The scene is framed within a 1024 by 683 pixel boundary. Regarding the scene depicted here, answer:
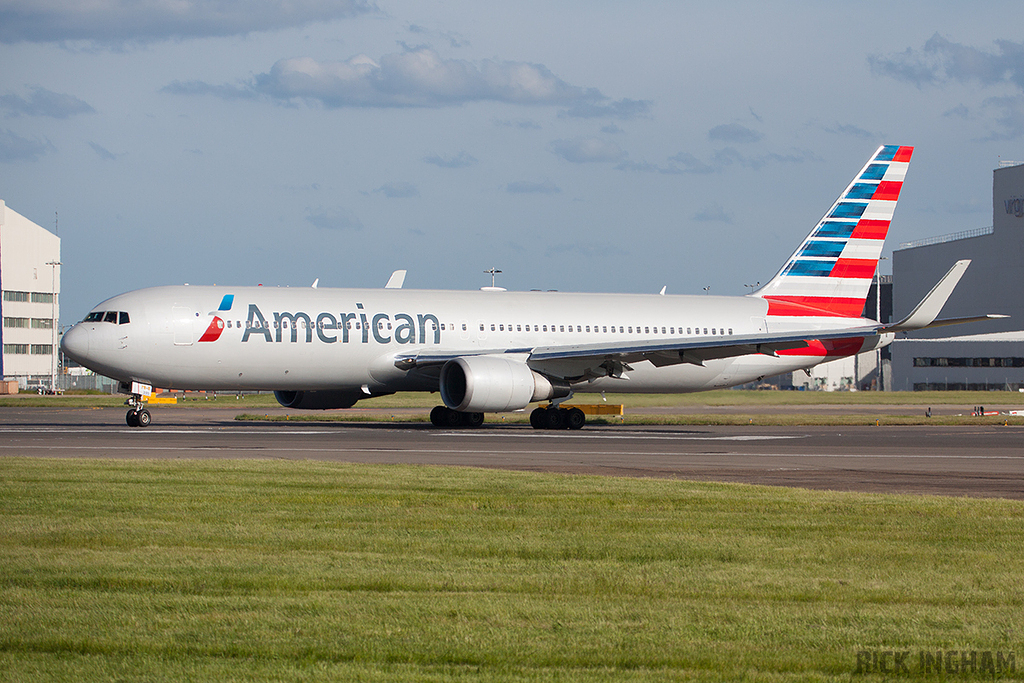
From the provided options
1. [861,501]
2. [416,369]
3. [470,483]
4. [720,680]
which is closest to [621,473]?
[470,483]

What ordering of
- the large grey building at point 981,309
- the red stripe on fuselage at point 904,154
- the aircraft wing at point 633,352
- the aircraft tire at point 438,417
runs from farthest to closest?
the large grey building at point 981,309 → the red stripe on fuselage at point 904,154 → the aircraft tire at point 438,417 → the aircraft wing at point 633,352

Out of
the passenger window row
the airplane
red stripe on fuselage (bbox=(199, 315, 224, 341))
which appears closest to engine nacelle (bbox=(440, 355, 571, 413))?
the airplane

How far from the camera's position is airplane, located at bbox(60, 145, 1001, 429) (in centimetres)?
2978

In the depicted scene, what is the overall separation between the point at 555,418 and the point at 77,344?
1351 cm

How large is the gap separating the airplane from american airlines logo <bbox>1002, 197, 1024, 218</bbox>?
214 ft

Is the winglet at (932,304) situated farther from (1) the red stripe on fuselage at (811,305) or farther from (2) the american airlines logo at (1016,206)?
(2) the american airlines logo at (1016,206)

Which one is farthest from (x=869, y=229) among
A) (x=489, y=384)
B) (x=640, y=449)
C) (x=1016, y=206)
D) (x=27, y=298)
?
(x=27, y=298)

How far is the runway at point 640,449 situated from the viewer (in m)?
17.2

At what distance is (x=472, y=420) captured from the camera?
33500 mm

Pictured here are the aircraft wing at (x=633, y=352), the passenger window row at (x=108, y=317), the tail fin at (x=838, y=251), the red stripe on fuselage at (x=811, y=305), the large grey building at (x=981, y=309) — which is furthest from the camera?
the large grey building at (x=981, y=309)

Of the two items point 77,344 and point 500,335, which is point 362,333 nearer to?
point 500,335

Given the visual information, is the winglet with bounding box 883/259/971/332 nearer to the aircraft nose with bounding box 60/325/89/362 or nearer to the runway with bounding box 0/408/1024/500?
the runway with bounding box 0/408/1024/500

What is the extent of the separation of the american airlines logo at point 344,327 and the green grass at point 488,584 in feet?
56.4

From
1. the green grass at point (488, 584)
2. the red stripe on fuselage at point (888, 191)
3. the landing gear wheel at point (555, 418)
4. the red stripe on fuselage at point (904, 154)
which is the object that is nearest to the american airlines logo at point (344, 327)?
the landing gear wheel at point (555, 418)
